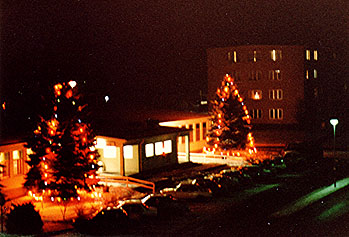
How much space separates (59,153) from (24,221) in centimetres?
514

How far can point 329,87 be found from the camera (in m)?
66.6

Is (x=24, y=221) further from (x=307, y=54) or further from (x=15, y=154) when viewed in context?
(x=307, y=54)

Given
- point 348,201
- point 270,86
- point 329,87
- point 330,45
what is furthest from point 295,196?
point 330,45

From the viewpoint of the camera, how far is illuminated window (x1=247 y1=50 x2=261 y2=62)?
5928 cm

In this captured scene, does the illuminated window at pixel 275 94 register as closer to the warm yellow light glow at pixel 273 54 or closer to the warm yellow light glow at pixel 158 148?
the warm yellow light glow at pixel 273 54

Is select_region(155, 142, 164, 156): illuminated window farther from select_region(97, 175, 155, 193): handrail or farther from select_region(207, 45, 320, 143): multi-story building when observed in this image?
select_region(207, 45, 320, 143): multi-story building

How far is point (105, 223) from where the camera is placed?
18.3 metres

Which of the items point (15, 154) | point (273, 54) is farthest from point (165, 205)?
point (273, 54)

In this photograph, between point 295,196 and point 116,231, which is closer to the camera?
point 116,231

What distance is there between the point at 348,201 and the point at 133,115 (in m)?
22.0

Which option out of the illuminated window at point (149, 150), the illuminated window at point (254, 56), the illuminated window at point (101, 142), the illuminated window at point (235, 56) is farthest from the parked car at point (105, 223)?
the illuminated window at point (235, 56)

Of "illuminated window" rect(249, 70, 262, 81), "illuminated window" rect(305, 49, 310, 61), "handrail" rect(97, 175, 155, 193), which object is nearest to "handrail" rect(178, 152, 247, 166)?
"handrail" rect(97, 175, 155, 193)

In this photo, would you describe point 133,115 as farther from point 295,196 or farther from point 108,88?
point 108,88

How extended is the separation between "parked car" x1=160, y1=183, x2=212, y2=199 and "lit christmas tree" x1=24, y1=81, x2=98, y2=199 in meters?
4.28
